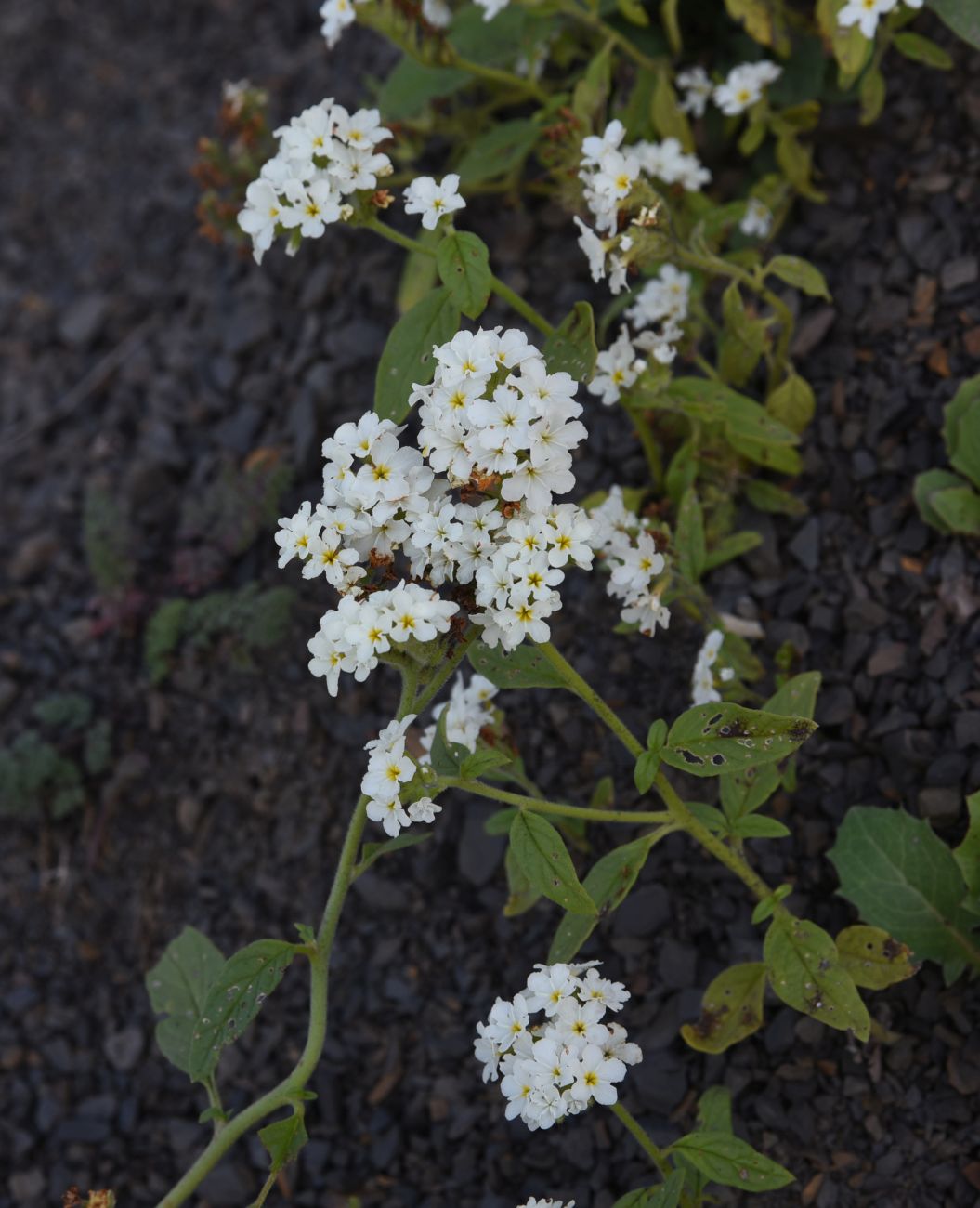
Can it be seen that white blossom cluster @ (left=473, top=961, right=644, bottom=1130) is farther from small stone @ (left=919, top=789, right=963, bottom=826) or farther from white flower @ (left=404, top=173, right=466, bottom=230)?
white flower @ (left=404, top=173, right=466, bottom=230)

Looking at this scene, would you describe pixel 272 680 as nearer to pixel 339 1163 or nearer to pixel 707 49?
pixel 339 1163

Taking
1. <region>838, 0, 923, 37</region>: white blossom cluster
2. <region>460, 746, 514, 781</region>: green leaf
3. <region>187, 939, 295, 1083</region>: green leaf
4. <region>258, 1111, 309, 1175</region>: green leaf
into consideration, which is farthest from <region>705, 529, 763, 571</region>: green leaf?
<region>258, 1111, 309, 1175</region>: green leaf

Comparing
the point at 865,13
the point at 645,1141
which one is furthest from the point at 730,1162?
the point at 865,13

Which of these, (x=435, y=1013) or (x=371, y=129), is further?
(x=435, y=1013)

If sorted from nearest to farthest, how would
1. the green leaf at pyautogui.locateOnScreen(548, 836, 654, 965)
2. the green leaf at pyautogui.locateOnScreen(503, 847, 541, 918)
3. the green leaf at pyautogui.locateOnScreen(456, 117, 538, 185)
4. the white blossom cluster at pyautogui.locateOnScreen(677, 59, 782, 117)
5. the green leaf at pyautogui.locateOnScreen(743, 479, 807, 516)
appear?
the green leaf at pyautogui.locateOnScreen(548, 836, 654, 965) < the green leaf at pyautogui.locateOnScreen(503, 847, 541, 918) < the green leaf at pyautogui.locateOnScreen(743, 479, 807, 516) < the white blossom cluster at pyautogui.locateOnScreen(677, 59, 782, 117) < the green leaf at pyautogui.locateOnScreen(456, 117, 538, 185)

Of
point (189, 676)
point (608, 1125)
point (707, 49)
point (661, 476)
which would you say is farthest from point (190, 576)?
point (707, 49)

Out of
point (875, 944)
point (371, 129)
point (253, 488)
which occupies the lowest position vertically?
point (875, 944)

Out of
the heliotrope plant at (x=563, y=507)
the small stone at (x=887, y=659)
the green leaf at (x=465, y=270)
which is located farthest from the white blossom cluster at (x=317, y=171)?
the small stone at (x=887, y=659)
